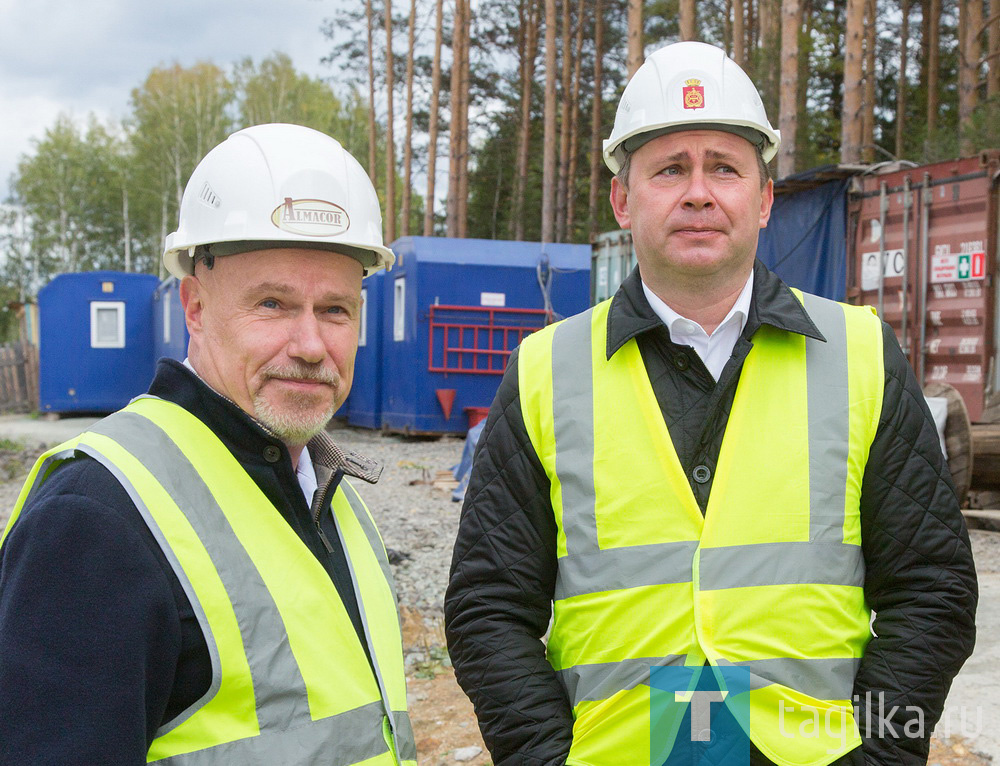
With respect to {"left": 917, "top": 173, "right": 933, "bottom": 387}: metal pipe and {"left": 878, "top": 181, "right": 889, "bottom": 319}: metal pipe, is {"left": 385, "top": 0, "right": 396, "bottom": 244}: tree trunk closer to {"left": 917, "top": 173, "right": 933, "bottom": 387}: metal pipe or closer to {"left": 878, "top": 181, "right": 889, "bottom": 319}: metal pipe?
{"left": 878, "top": 181, "right": 889, "bottom": 319}: metal pipe

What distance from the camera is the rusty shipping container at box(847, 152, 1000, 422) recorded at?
8.45 metres

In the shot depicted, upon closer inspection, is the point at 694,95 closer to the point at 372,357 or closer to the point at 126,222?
the point at 372,357

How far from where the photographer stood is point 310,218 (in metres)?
1.77

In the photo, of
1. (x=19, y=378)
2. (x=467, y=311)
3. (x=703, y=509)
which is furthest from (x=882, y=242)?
(x=19, y=378)

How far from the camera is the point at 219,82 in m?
41.8

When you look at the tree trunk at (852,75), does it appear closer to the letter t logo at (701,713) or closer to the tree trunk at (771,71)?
the tree trunk at (771,71)

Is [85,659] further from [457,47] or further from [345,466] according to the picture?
[457,47]

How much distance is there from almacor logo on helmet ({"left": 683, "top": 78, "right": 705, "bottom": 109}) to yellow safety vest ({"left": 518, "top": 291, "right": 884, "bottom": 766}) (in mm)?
553

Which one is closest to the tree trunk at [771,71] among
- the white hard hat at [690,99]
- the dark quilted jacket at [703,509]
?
the white hard hat at [690,99]

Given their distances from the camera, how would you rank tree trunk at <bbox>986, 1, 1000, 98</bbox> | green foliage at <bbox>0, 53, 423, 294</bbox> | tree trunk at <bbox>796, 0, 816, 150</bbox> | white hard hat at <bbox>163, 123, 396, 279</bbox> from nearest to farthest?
white hard hat at <bbox>163, 123, 396, 279</bbox>
tree trunk at <bbox>986, 1, 1000, 98</bbox>
tree trunk at <bbox>796, 0, 816, 150</bbox>
green foliage at <bbox>0, 53, 423, 294</bbox>

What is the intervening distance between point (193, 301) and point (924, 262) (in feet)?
28.0

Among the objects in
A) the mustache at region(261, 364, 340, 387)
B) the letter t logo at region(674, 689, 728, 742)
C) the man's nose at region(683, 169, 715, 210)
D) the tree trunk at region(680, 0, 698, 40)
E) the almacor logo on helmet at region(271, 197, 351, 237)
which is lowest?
the letter t logo at region(674, 689, 728, 742)

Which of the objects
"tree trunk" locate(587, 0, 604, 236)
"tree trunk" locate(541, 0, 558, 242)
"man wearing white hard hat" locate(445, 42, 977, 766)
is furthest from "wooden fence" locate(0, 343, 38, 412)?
"man wearing white hard hat" locate(445, 42, 977, 766)

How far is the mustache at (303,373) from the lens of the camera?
1761mm
